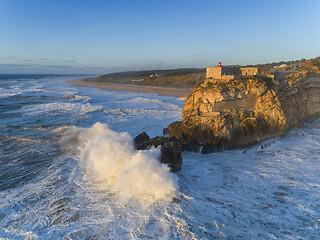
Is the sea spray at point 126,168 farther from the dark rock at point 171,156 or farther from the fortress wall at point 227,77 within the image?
the fortress wall at point 227,77

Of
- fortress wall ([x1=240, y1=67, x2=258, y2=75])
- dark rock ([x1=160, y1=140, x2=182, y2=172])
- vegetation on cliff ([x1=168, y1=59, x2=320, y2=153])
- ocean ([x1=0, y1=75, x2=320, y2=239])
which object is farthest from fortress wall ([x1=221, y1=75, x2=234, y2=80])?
dark rock ([x1=160, y1=140, x2=182, y2=172])

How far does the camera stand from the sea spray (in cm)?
848

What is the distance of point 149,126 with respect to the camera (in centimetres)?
1845

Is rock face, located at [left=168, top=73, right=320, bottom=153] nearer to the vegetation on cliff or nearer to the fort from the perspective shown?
the vegetation on cliff

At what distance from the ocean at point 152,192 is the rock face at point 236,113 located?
34.4 inches

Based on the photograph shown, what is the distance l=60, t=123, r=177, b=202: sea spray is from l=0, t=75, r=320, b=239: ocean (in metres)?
0.04

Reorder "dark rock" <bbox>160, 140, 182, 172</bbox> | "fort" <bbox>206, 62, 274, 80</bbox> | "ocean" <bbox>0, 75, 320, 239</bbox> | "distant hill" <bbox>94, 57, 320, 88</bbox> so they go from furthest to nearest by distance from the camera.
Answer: "distant hill" <bbox>94, 57, 320, 88</bbox>, "fort" <bbox>206, 62, 274, 80</bbox>, "dark rock" <bbox>160, 140, 182, 172</bbox>, "ocean" <bbox>0, 75, 320, 239</bbox>

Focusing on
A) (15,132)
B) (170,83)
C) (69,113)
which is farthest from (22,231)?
(170,83)

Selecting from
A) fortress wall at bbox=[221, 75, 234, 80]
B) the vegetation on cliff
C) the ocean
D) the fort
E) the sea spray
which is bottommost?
the ocean

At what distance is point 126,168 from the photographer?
9.70 m

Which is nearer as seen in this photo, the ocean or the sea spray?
the ocean

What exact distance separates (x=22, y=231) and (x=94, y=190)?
2.72 metres

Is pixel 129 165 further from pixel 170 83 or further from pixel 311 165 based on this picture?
pixel 170 83

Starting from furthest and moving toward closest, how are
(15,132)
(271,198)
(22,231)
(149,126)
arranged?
(149,126) → (15,132) → (271,198) → (22,231)
